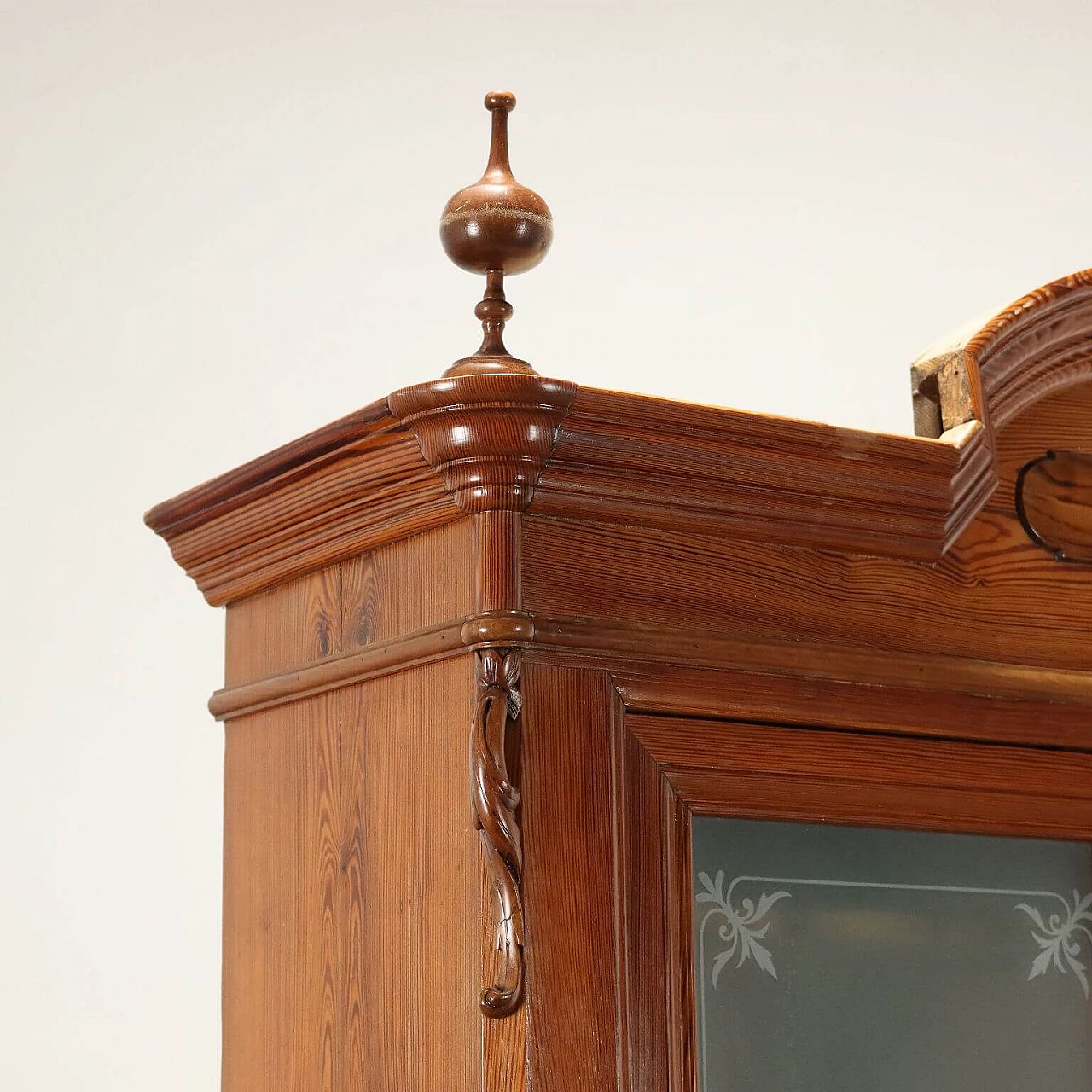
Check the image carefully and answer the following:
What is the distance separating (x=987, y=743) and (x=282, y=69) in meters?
1.34

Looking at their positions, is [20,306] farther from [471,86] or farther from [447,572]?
[447,572]

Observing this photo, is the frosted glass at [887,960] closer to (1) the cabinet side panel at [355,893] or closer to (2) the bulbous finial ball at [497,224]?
(1) the cabinet side panel at [355,893]

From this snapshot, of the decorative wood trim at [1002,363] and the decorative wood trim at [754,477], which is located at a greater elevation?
the decorative wood trim at [1002,363]

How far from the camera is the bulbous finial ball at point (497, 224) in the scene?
120 cm

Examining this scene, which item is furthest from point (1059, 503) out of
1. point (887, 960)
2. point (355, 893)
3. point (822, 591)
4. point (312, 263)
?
point (312, 263)

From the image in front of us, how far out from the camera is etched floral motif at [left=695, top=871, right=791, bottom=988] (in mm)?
1183

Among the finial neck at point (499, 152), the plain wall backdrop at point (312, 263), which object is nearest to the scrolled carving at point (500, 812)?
the finial neck at point (499, 152)

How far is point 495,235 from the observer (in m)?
1.20

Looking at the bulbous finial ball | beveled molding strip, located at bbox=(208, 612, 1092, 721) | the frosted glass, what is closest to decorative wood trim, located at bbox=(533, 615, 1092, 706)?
beveled molding strip, located at bbox=(208, 612, 1092, 721)

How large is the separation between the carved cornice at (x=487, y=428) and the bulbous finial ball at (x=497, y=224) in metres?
0.14

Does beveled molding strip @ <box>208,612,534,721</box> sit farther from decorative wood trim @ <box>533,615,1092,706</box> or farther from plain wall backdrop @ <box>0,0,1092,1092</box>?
plain wall backdrop @ <box>0,0,1092,1092</box>

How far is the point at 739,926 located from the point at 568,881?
148 mm

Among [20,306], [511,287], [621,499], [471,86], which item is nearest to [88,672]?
[20,306]

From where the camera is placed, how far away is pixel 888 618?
1.29 metres
